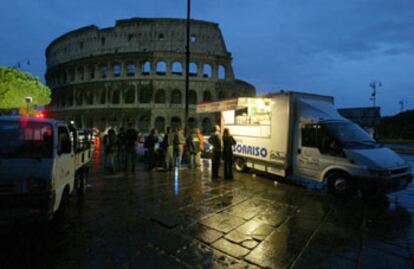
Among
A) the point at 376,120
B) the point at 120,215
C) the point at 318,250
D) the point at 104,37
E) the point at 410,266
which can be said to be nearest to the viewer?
the point at 410,266

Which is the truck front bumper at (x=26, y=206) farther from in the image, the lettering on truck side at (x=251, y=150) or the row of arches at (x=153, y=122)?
the row of arches at (x=153, y=122)

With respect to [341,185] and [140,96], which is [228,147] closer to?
[341,185]

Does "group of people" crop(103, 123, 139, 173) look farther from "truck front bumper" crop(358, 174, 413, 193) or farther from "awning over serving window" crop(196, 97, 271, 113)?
"truck front bumper" crop(358, 174, 413, 193)

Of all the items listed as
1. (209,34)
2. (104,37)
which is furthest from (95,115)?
(209,34)

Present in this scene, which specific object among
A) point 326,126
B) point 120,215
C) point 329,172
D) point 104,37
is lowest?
point 120,215

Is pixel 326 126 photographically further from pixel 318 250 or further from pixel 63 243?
pixel 63 243

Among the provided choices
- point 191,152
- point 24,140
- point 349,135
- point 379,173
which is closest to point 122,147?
point 191,152

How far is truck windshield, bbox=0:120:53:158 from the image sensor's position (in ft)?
11.8

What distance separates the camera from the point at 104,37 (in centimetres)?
4166

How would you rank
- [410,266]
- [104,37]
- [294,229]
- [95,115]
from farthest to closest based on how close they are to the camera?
[104,37] < [95,115] < [294,229] < [410,266]

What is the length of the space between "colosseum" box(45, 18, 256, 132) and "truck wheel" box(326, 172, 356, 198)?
31.8 metres

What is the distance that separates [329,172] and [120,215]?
5775mm

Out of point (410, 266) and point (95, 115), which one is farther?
point (95, 115)

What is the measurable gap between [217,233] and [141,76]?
37.2 metres
